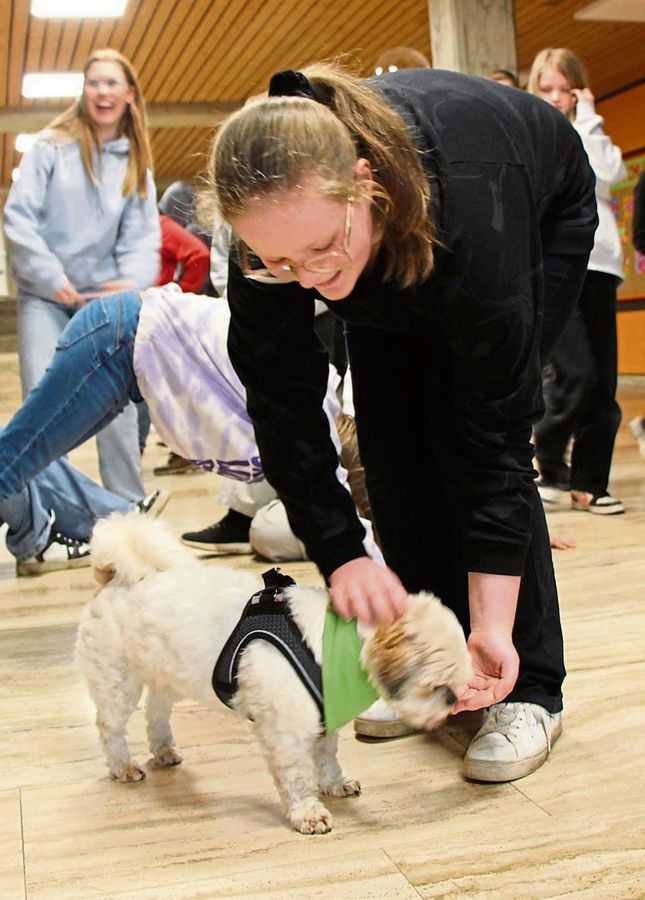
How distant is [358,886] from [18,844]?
1.85 feet

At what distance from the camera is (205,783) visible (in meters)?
1.95

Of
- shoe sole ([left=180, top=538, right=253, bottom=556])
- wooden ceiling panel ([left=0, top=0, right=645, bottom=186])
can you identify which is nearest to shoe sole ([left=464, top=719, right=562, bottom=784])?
shoe sole ([left=180, top=538, right=253, bottom=556])

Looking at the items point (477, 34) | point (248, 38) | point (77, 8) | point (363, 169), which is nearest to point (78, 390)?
point (363, 169)

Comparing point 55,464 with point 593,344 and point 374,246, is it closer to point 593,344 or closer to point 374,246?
point 593,344

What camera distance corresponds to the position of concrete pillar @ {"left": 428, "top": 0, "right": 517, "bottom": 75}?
23.2 feet

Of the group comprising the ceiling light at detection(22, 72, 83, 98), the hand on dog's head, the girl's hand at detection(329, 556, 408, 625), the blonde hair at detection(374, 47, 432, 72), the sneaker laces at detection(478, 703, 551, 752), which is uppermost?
the ceiling light at detection(22, 72, 83, 98)

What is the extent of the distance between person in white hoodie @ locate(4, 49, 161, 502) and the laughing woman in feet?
7.93

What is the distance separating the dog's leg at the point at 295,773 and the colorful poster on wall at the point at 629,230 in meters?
Answer: 10.0

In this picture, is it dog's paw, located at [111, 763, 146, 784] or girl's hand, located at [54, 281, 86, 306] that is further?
girl's hand, located at [54, 281, 86, 306]

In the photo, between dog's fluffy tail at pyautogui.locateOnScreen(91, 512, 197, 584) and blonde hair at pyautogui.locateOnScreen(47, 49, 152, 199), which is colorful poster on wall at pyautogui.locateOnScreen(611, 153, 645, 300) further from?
dog's fluffy tail at pyautogui.locateOnScreen(91, 512, 197, 584)

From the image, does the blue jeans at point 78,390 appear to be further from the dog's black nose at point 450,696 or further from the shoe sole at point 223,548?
the dog's black nose at point 450,696

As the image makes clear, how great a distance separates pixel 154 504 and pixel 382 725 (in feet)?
8.10

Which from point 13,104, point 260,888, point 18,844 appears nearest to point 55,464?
point 18,844

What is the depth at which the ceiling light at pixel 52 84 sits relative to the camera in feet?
35.4
